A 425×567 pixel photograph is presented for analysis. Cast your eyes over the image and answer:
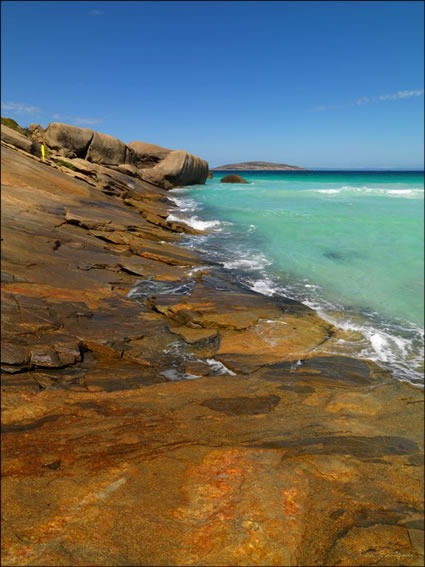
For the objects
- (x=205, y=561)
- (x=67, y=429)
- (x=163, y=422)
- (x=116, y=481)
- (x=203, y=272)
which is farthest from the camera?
(x=203, y=272)

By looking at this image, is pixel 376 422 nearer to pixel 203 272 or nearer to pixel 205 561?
pixel 205 561

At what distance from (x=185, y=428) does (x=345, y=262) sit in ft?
39.2

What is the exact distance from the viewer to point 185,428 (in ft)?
13.8

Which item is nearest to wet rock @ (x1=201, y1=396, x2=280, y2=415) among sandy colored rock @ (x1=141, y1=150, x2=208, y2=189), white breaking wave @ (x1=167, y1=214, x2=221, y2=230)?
white breaking wave @ (x1=167, y1=214, x2=221, y2=230)

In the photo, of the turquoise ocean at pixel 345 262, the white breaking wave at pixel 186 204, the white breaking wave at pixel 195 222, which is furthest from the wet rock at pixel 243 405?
the white breaking wave at pixel 186 204

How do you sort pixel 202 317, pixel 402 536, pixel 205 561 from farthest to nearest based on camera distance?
1. pixel 202 317
2. pixel 402 536
3. pixel 205 561

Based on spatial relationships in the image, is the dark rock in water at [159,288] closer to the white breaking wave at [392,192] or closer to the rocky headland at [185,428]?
the rocky headland at [185,428]

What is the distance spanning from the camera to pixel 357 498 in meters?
3.20

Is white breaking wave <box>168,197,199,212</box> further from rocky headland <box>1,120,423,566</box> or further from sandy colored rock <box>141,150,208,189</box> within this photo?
rocky headland <box>1,120,423,566</box>

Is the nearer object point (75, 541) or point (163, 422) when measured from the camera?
point (75, 541)

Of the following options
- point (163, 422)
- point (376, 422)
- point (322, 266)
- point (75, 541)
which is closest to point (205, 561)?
point (75, 541)

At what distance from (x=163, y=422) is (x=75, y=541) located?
1871mm

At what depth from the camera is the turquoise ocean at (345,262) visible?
8.44 meters

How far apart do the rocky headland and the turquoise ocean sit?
3.73 feet
